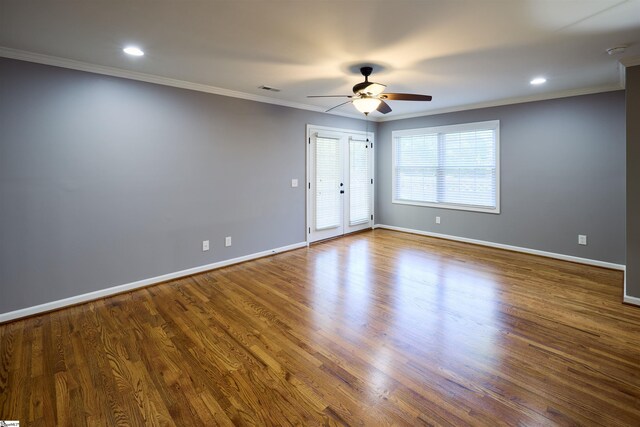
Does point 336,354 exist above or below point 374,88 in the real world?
below

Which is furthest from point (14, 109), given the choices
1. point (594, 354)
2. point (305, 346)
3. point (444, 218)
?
point (444, 218)

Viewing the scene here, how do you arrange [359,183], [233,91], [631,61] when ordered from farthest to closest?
[359,183] < [233,91] < [631,61]

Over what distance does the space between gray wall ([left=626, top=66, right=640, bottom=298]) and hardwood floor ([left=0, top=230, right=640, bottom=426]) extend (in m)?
0.33

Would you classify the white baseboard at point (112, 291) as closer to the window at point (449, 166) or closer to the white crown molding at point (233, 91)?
the white crown molding at point (233, 91)

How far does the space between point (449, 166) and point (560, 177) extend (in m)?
1.70

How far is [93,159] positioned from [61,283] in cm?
132

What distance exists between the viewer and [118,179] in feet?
11.5

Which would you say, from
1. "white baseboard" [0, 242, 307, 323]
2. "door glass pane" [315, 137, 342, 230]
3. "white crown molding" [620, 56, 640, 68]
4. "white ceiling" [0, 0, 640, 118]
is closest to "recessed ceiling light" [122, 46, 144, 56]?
"white ceiling" [0, 0, 640, 118]

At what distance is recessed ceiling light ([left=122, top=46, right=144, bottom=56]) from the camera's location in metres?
2.85

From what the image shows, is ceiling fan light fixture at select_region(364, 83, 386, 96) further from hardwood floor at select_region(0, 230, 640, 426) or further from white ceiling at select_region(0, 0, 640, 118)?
hardwood floor at select_region(0, 230, 640, 426)

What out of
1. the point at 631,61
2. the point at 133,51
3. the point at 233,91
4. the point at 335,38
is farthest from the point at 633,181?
the point at 133,51

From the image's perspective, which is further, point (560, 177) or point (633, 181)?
point (560, 177)

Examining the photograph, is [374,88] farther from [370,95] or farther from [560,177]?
[560,177]

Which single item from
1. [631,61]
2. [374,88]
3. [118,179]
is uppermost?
[631,61]
